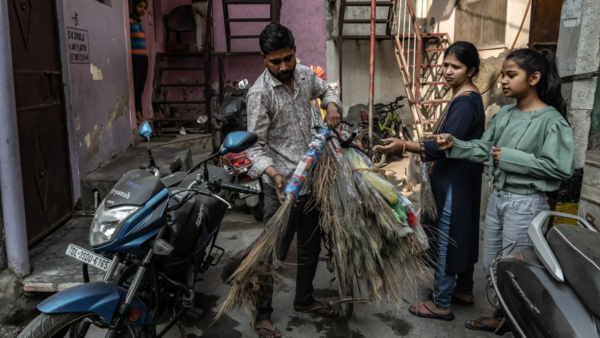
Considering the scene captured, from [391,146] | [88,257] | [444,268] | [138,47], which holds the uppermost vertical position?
[138,47]

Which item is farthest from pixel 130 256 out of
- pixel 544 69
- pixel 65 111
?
pixel 65 111

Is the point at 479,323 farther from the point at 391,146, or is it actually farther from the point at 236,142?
the point at 236,142

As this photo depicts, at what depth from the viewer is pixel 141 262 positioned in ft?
6.72

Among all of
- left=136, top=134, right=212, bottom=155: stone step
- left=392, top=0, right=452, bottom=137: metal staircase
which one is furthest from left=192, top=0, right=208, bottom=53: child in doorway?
left=392, top=0, right=452, bottom=137: metal staircase

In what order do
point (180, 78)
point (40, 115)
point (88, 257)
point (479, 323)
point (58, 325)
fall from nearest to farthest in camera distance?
1. point (58, 325)
2. point (88, 257)
3. point (479, 323)
4. point (40, 115)
5. point (180, 78)

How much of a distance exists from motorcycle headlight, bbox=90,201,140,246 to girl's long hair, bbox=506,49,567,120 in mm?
2019

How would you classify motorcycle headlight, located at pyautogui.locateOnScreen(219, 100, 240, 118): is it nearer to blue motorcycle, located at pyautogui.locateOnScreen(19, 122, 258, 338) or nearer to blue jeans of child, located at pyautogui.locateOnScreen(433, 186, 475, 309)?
blue motorcycle, located at pyautogui.locateOnScreen(19, 122, 258, 338)

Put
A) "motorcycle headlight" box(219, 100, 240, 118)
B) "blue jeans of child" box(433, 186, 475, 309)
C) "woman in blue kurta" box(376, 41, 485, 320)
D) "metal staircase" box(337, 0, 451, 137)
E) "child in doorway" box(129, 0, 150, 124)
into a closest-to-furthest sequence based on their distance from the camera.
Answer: "woman in blue kurta" box(376, 41, 485, 320) → "blue jeans of child" box(433, 186, 475, 309) → "motorcycle headlight" box(219, 100, 240, 118) → "child in doorway" box(129, 0, 150, 124) → "metal staircase" box(337, 0, 451, 137)

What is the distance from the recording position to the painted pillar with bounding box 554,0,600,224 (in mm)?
3156

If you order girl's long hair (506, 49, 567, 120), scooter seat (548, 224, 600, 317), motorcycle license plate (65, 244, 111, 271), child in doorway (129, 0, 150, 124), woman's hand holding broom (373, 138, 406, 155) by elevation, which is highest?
child in doorway (129, 0, 150, 124)

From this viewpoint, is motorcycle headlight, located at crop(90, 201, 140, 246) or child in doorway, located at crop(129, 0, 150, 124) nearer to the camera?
motorcycle headlight, located at crop(90, 201, 140, 246)

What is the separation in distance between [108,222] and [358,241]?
1.20m

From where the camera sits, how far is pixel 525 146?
2.34m

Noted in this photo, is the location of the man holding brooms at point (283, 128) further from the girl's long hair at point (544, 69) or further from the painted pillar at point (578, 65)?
the painted pillar at point (578, 65)
